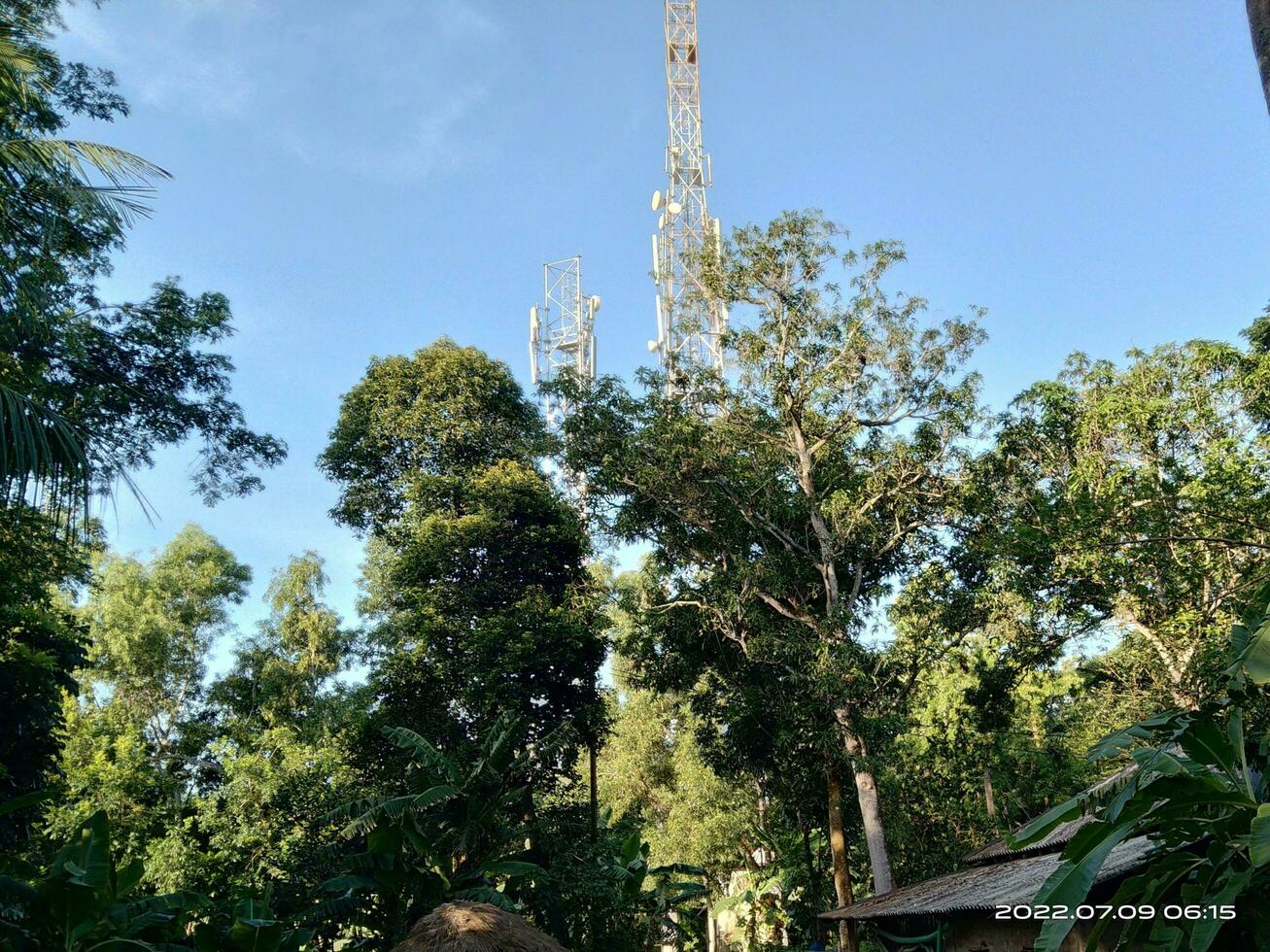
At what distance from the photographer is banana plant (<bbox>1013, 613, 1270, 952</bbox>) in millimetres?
4480

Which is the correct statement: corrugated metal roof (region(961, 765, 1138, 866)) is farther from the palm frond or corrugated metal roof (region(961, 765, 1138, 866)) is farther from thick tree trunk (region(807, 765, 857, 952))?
the palm frond

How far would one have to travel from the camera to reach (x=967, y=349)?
15.2 meters

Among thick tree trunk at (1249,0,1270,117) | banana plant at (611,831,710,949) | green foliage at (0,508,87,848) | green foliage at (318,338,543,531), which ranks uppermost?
green foliage at (318,338,543,531)

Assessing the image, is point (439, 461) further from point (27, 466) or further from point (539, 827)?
point (27, 466)

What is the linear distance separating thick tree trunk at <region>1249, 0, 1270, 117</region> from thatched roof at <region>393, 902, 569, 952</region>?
9.02 m

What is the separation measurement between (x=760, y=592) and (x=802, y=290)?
17.5 feet

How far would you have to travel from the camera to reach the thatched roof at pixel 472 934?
882cm

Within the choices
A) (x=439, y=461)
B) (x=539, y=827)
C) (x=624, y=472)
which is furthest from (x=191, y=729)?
(x=624, y=472)

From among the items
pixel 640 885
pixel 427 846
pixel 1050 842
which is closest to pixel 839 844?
pixel 640 885

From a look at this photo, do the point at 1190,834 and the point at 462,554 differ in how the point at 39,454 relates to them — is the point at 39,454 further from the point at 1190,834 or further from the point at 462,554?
the point at 462,554

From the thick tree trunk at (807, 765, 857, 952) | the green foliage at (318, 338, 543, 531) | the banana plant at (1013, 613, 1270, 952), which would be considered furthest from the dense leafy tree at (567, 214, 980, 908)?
the banana plant at (1013, 613, 1270, 952)

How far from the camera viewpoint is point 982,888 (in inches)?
348

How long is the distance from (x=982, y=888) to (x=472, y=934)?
501 cm

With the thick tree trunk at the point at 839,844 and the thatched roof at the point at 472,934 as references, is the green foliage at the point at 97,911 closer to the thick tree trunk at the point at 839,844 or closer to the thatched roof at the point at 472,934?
the thatched roof at the point at 472,934
